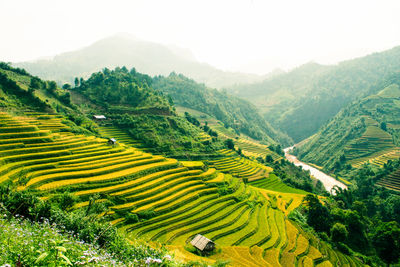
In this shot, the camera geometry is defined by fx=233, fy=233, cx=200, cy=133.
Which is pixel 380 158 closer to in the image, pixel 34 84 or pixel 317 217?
pixel 317 217

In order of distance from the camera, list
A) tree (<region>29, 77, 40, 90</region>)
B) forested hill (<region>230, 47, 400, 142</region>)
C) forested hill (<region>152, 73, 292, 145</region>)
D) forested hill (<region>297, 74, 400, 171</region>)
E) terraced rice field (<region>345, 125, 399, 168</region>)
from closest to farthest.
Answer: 1. tree (<region>29, 77, 40, 90</region>)
2. terraced rice field (<region>345, 125, 399, 168</region>)
3. forested hill (<region>297, 74, 400, 171</region>)
4. forested hill (<region>152, 73, 292, 145</region>)
5. forested hill (<region>230, 47, 400, 142</region>)

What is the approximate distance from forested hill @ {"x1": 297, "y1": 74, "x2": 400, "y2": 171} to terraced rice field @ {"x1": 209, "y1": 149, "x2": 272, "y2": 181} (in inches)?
1621

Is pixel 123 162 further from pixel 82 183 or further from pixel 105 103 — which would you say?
pixel 105 103

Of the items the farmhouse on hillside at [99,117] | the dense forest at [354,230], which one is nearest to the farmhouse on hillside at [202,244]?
the dense forest at [354,230]

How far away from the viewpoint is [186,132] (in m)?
58.3

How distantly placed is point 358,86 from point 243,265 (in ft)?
701

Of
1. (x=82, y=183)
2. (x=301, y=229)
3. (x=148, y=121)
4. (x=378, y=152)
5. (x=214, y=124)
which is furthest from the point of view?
(x=214, y=124)

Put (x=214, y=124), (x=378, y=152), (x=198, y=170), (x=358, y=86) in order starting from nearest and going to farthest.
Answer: (x=198, y=170) < (x=378, y=152) < (x=214, y=124) < (x=358, y=86)

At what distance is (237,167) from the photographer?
50875 mm

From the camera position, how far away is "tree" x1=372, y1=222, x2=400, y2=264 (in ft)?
96.0

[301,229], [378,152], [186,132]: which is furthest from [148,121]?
[378,152]

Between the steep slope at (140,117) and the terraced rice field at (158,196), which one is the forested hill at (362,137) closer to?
the steep slope at (140,117)

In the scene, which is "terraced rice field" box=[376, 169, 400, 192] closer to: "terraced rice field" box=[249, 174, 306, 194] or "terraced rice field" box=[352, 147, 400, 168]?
"terraced rice field" box=[352, 147, 400, 168]

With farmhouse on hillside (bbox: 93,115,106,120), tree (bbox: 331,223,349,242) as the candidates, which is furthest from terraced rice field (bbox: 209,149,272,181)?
farmhouse on hillside (bbox: 93,115,106,120)
